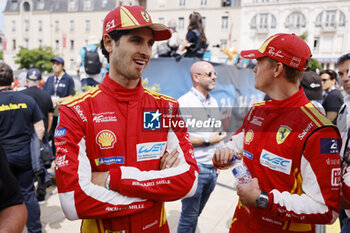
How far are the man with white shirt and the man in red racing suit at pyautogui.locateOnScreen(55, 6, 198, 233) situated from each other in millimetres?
1304

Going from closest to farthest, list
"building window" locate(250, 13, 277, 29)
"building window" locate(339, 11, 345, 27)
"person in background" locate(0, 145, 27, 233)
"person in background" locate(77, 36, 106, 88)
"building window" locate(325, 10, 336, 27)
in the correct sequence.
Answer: "person in background" locate(0, 145, 27, 233)
"person in background" locate(77, 36, 106, 88)
"building window" locate(339, 11, 345, 27)
"building window" locate(325, 10, 336, 27)
"building window" locate(250, 13, 277, 29)

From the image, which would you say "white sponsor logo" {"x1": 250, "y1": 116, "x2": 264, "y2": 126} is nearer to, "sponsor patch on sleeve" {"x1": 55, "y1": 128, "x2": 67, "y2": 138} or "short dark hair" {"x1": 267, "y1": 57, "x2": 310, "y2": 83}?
"short dark hair" {"x1": 267, "y1": 57, "x2": 310, "y2": 83}

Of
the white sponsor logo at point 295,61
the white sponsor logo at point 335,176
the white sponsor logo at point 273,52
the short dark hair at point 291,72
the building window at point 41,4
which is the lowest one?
the white sponsor logo at point 335,176

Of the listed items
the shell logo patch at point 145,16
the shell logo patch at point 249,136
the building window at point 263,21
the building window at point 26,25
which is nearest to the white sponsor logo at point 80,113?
the shell logo patch at point 145,16

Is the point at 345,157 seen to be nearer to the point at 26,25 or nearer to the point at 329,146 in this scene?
the point at 329,146

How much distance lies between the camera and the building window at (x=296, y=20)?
4047 cm

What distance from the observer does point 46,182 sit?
4262mm

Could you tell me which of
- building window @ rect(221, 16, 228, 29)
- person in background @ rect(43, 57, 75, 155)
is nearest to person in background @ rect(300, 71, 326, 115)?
person in background @ rect(43, 57, 75, 155)

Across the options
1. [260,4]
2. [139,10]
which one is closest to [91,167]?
[139,10]

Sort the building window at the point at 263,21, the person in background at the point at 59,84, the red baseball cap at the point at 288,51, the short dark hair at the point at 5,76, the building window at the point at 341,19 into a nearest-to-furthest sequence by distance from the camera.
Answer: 1. the red baseball cap at the point at 288,51
2. the short dark hair at the point at 5,76
3. the person in background at the point at 59,84
4. the building window at the point at 341,19
5. the building window at the point at 263,21

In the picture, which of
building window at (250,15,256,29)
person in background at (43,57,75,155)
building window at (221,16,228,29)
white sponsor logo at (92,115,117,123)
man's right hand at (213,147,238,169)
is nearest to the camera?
white sponsor logo at (92,115,117,123)

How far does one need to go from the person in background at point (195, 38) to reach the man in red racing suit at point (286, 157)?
4549mm

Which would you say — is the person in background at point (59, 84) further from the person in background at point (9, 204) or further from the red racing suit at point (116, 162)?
the person in background at point (9, 204)

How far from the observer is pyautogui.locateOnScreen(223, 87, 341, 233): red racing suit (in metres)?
1.68
